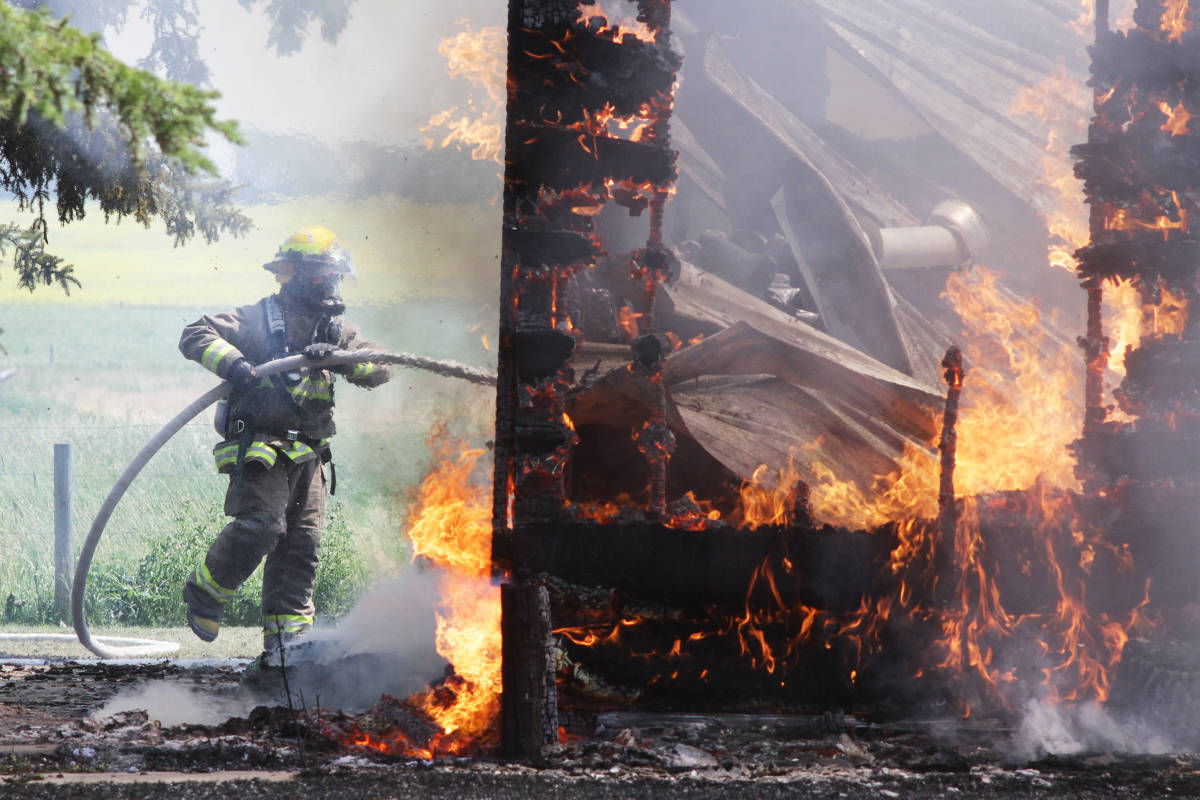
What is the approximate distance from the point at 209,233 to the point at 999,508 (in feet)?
20.8

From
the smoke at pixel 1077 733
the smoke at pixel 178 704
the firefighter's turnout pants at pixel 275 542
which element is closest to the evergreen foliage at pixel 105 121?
the firefighter's turnout pants at pixel 275 542

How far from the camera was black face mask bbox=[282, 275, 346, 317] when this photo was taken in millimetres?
6316

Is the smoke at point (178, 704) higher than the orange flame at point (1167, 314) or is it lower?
lower

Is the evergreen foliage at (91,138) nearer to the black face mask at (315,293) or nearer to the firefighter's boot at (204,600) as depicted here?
the black face mask at (315,293)

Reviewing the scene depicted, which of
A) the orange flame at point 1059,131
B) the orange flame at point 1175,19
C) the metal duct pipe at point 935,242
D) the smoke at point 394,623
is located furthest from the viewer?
the orange flame at point 1059,131

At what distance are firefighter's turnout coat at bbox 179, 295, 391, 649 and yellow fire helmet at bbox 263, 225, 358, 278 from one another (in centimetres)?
22

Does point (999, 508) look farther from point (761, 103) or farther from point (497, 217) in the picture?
point (497, 217)

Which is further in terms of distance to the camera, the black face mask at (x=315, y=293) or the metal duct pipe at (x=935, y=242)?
the metal duct pipe at (x=935, y=242)

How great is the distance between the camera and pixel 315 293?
20.8 feet

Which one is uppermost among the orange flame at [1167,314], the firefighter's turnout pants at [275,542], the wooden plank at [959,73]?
the wooden plank at [959,73]

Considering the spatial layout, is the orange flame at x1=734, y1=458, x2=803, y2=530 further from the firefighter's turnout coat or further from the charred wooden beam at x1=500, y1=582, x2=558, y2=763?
the firefighter's turnout coat

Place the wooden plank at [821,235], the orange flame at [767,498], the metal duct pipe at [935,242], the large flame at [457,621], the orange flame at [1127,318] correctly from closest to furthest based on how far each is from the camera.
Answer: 1. the large flame at [457,621]
2. the orange flame at [767,498]
3. the orange flame at [1127,318]
4. the wooden plank at [821,235]
5. the metal duct pipe at [935,242]

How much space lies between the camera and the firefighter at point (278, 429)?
6.05 meters

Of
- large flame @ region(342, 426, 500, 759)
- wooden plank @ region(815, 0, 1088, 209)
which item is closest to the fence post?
large flame @ region(342, 426, 500, 759)
